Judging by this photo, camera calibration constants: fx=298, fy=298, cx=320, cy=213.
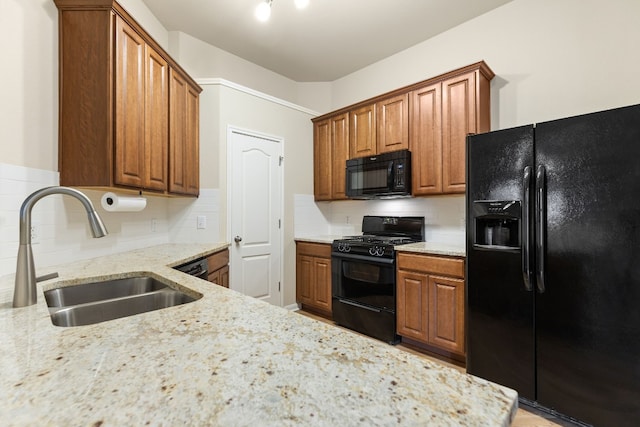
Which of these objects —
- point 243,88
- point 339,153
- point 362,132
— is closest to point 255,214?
point 339,153

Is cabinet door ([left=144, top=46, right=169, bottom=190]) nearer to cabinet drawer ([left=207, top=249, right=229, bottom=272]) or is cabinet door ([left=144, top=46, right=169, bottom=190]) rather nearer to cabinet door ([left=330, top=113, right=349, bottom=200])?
cabinet drawer ([left=207, top=249, right=229, bottom=272])

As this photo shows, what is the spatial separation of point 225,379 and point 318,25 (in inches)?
124

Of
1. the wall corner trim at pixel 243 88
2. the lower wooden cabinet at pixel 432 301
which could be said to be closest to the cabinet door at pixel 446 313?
the lower wooden cabinet at pixel 432 301

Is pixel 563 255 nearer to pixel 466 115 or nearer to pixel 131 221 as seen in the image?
pixel 466 115

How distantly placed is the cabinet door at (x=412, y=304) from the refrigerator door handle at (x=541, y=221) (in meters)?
0.83

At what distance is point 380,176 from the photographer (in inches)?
121

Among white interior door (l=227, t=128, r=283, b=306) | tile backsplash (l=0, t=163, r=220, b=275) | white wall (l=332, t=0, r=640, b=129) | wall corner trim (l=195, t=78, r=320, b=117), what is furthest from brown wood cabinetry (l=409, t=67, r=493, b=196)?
tile backsplash (l=0, t=163, r=220, b=275)

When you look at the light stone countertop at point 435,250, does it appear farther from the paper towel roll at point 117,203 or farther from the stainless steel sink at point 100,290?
the paper towel roll at point 117,203

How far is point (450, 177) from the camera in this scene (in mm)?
2635

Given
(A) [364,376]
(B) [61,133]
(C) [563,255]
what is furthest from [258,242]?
(A) [364,376]

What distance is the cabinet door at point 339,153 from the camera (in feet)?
11.4

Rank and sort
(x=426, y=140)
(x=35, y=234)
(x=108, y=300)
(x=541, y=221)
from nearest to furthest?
(x=108, y=300)
(x=35, y=234)
(x=541, y=221)
(x=426, y=140)

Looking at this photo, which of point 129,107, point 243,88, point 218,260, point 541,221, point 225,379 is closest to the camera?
point 225,379

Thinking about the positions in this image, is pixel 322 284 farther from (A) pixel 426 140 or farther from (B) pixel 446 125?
(B) pixel 446 125
